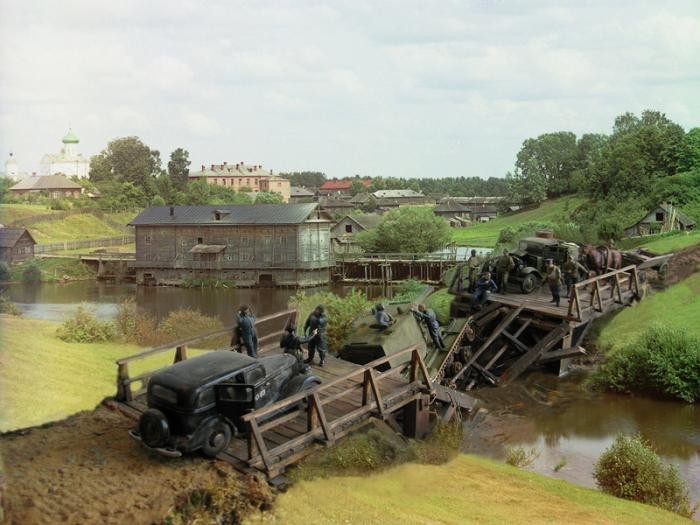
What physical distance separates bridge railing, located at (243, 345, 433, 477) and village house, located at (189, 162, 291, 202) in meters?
71.5

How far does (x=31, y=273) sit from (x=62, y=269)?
11.1 m

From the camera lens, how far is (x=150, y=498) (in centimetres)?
820

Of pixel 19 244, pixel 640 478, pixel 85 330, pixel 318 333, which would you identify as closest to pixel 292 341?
pixel 318 333

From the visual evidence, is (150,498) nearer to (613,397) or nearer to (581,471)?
(581,471)

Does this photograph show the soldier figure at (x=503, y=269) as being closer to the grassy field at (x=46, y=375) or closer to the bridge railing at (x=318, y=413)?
the bridge railing at (x=318, y=413)

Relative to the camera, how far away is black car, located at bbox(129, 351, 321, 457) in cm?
893

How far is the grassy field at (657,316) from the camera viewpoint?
20.5 m

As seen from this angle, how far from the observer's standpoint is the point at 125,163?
51.8 meters

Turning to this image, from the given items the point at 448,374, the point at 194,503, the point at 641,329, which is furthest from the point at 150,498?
the point at 641,329

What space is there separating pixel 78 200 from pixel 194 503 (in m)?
39.4

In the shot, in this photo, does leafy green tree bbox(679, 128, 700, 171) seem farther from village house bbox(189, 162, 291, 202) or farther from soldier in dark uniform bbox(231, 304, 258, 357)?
village house bbox(189, 162, 291, 202)

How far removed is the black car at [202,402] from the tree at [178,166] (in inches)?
2013

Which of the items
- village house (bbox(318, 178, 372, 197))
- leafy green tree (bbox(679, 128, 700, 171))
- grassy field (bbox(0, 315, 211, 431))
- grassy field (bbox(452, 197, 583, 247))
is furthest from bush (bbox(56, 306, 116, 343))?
village house (bbox(318, 178, 372, 197))

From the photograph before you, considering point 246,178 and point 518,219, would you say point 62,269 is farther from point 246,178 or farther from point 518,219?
point 246,178
